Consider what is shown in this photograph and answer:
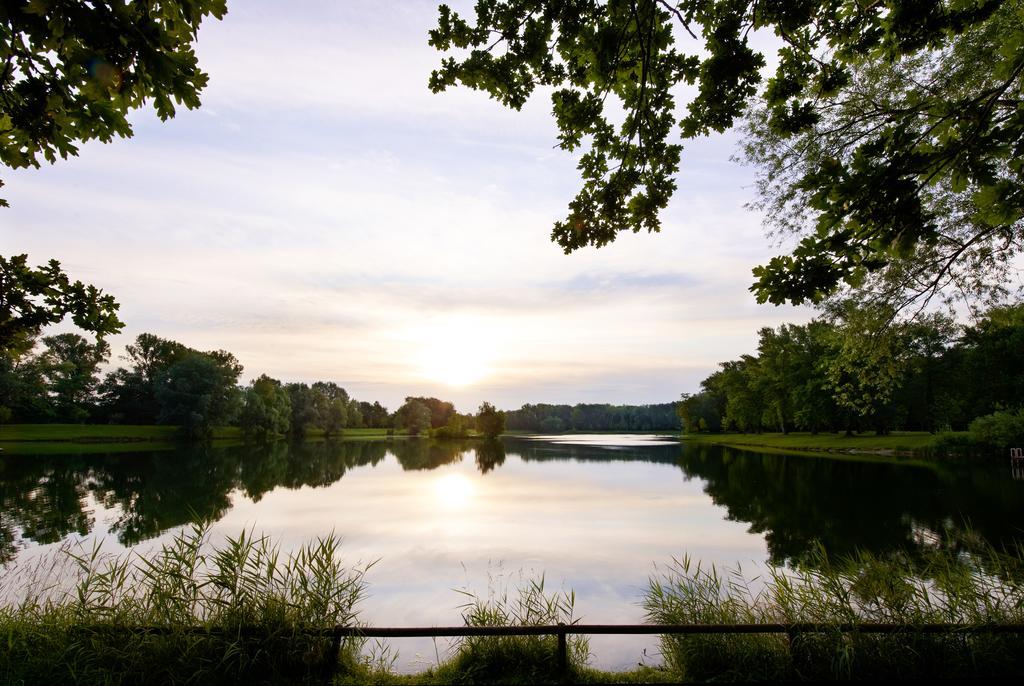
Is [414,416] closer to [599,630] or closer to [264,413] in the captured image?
[264,413]

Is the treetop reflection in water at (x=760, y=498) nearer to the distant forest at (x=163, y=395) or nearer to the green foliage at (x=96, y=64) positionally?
→ the green foliage at (x=96, y=64)

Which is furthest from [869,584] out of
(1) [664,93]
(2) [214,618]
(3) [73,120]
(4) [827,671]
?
(3) [73,120]

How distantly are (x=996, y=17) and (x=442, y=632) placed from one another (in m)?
14.1

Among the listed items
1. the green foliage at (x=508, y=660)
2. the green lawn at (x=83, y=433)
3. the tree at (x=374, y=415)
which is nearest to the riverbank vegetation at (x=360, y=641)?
the green foliage at (x=508, y=660)

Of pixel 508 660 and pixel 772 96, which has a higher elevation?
pixel 772 96

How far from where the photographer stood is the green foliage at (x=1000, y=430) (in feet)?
99.9

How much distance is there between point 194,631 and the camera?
527 cm

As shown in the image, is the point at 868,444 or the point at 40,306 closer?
the point at 40,306

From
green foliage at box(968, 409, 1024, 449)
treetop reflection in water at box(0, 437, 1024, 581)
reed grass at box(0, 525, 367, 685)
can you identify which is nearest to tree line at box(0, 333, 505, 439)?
treetop reflection in water at box(0, 437, 1024, 581)

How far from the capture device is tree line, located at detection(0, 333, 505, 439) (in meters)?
54.9

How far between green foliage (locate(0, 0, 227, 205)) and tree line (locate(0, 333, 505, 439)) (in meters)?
58.7

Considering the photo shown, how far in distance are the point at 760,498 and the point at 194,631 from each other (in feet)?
68.0

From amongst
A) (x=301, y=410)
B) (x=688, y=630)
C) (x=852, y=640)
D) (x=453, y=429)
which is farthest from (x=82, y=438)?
(x=852, y=640)

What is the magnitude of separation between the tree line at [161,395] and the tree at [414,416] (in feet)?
64.5
